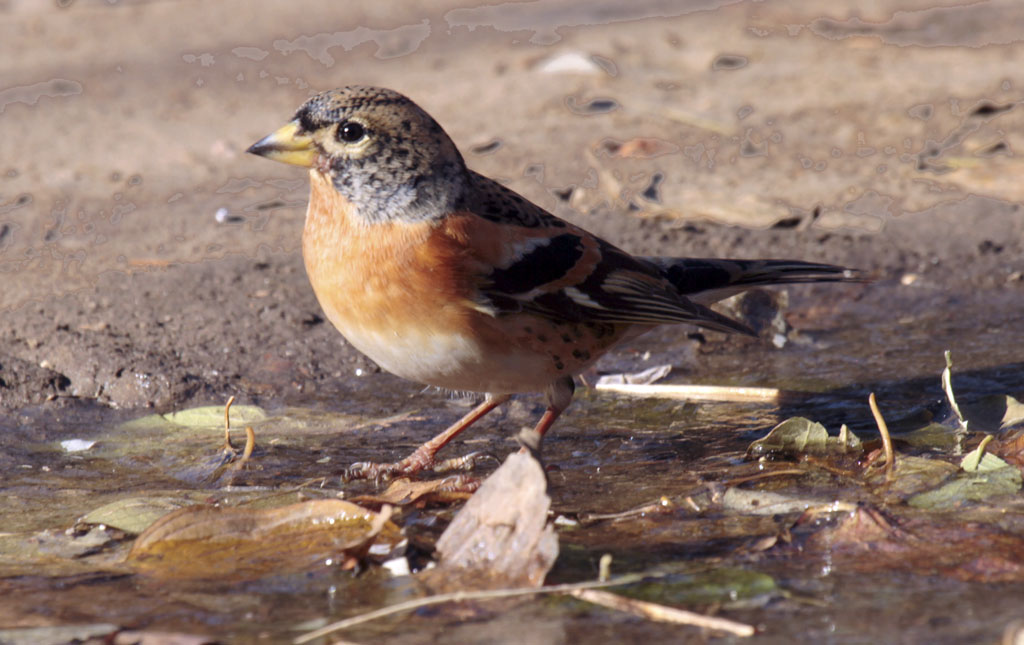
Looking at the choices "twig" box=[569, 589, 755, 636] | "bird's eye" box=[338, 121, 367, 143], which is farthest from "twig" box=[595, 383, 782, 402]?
"twig" box=[569, 589, 755, 636]

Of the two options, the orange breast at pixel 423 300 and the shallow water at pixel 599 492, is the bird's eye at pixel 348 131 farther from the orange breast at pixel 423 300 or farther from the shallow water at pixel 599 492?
the shallow water at pixel 599 492

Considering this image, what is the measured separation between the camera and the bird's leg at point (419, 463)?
3842mm

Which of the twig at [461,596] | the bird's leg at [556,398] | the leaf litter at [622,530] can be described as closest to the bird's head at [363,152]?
the bird's leg at [556,398]

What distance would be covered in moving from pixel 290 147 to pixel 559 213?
8.36ft

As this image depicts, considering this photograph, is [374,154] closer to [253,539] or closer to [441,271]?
[441,271]

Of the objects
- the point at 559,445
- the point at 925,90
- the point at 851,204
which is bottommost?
the point at 559,445

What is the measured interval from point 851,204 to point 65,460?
447cm

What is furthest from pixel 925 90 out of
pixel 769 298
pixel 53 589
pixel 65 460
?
pixel 53 589

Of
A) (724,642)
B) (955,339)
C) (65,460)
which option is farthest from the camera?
(955,339)

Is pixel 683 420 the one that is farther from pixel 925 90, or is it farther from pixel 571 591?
pixel 925 90

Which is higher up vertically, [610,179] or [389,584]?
[610,179]

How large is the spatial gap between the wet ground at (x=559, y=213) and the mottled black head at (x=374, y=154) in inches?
33.9

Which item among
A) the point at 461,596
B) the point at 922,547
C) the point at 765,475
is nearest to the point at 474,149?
the point at 765,475

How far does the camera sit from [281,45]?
10172mm
